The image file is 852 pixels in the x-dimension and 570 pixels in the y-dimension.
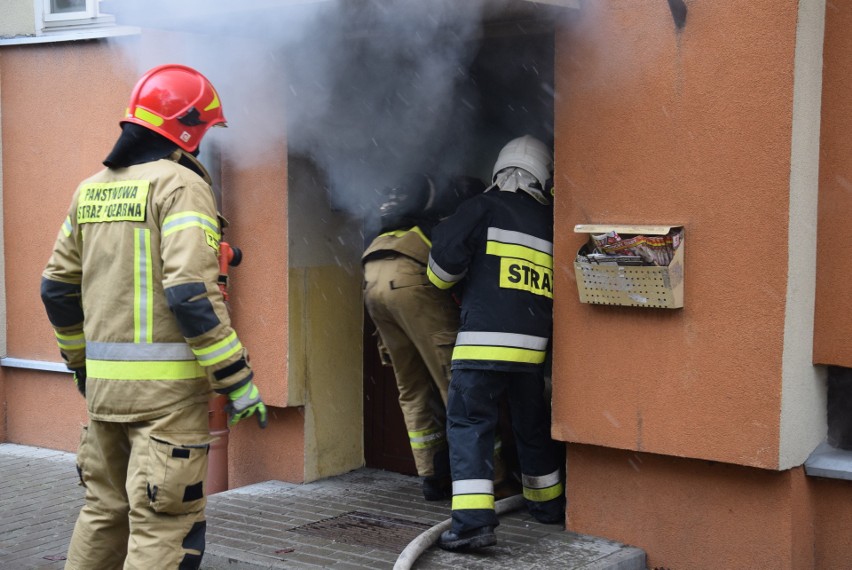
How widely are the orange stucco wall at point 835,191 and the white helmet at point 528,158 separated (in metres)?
1.40

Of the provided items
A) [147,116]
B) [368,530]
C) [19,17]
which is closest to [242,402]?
[147,116]

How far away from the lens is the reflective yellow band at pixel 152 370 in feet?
13.8

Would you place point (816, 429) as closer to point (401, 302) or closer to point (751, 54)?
point (751, 54)

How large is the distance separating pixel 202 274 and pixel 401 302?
189 cm

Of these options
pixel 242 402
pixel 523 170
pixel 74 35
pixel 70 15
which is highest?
pixel 70 15

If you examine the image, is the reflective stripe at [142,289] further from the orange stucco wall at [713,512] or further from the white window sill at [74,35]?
the white window sill at [74,35]

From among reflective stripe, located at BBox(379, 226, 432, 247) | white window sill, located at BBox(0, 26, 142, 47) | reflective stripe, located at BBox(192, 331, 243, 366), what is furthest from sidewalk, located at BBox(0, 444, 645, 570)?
white window sill, located at BBox(0, 26, 142, 47)

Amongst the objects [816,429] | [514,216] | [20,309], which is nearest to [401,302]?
[514,216]

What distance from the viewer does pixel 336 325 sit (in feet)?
22.3

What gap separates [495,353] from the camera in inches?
204

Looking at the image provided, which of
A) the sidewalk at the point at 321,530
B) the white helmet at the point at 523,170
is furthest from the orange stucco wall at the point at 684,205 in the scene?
the sidewalk at the point at 321,530

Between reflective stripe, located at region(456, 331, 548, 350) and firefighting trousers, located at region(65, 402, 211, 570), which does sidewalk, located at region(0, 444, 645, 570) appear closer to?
firefighting trousers, located at region(65, 402, 211, 570)

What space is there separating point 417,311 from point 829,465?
89.4 inches

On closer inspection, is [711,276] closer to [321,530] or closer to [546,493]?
[546,493]
